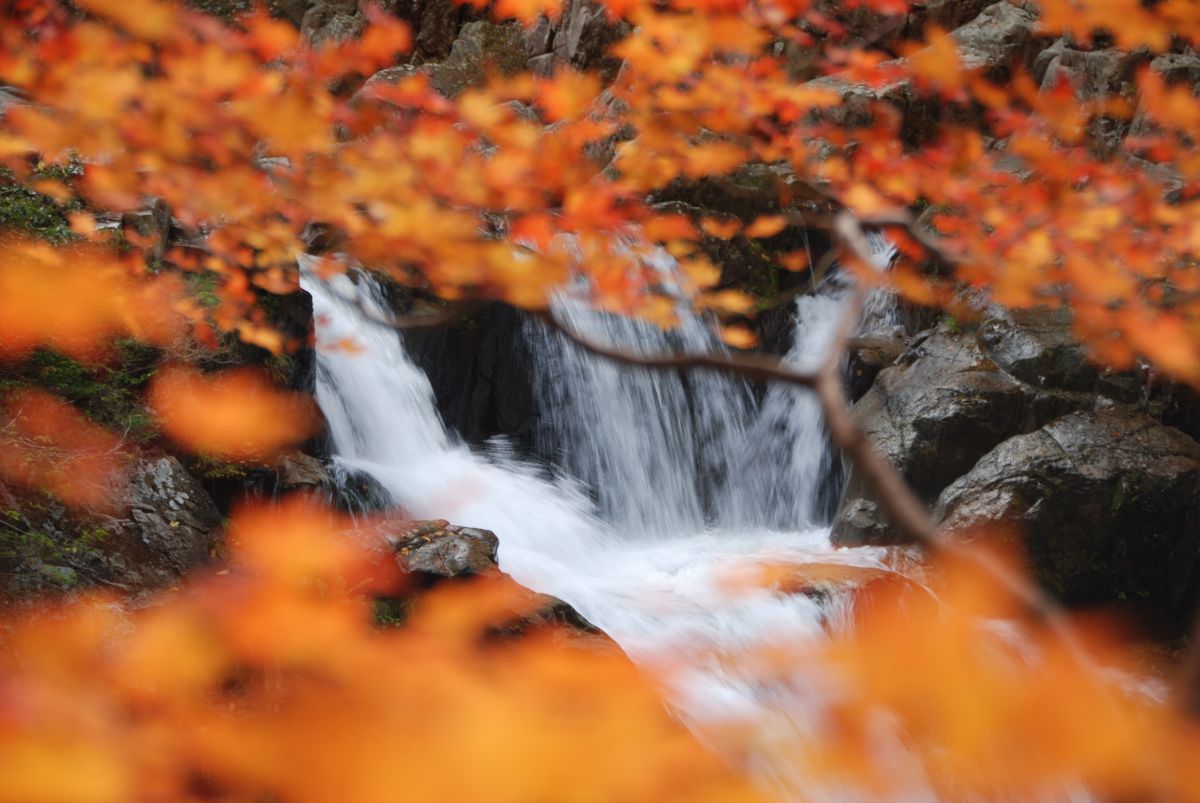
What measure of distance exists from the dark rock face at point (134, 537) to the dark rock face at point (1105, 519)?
19.6ft

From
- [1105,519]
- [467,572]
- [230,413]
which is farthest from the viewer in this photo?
[1105,519]

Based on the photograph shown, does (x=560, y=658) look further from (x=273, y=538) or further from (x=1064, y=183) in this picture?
(x=1064, y=183)

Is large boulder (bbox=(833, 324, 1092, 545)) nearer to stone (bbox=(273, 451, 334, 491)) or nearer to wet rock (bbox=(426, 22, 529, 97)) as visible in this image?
stone (bbox=(273, 451, 334, 491))

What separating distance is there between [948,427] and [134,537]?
22.1 feet

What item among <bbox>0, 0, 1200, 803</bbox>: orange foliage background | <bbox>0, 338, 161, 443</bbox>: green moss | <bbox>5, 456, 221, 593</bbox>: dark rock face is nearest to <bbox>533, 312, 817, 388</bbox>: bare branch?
<bbox>0, 0, 1200, 803</bbox>: orange foliage background

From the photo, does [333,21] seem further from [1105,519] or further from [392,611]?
[1105,519]

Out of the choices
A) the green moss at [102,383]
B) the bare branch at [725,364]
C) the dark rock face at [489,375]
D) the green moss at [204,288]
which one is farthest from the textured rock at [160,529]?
the dark rock face at [489,375]

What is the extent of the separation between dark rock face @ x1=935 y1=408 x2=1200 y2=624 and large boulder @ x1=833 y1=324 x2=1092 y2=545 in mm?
489

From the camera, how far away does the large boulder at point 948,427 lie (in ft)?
24.5

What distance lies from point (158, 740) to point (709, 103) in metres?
10.1

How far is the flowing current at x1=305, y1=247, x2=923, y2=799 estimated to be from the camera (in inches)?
232

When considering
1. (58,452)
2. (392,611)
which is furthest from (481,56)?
(392,611)

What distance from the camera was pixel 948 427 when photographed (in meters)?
7.51

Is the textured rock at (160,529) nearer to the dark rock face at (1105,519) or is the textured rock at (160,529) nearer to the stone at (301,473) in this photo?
the stone at (301,473)
